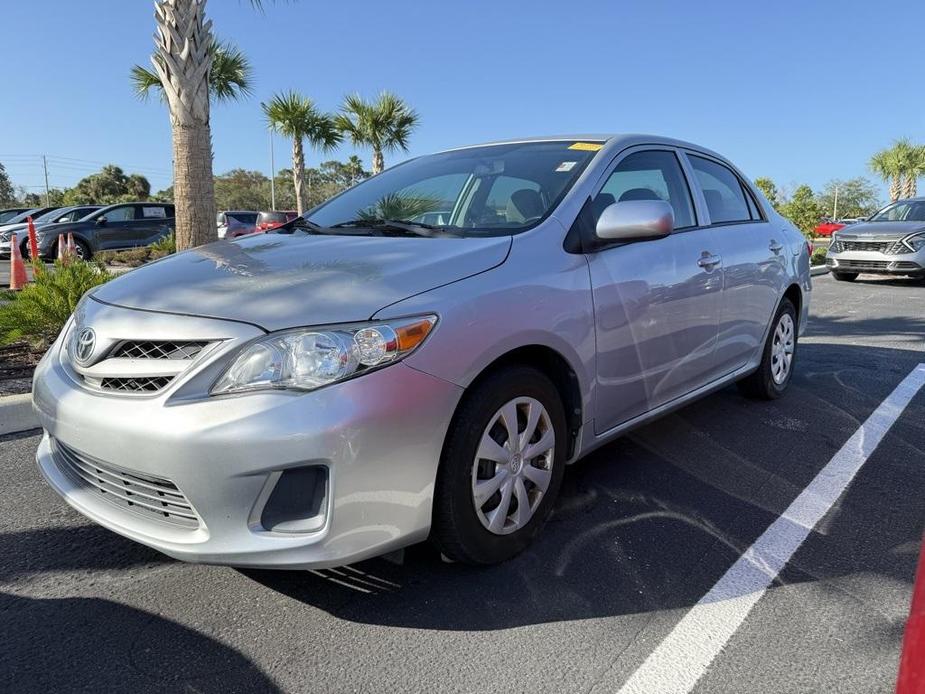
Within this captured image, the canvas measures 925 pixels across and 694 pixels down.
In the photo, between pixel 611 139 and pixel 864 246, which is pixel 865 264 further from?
pixel 611 139

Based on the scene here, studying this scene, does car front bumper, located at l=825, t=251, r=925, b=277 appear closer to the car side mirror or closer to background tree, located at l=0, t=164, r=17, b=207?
the car side mirror

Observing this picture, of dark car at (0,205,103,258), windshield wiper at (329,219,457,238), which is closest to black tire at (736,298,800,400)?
windshield wiper at (329,219,457,238)

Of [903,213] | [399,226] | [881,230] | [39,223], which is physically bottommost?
[39,223]

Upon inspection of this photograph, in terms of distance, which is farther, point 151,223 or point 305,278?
point 151,223

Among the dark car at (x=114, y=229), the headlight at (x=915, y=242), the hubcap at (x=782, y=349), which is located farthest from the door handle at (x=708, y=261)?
the dark car at (x=114, y=229)

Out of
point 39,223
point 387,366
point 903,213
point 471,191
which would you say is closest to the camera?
point 387,366

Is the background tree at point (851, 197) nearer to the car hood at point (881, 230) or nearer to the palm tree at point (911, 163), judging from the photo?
the palm tree at point (911, 163)

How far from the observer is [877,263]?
12438 mm

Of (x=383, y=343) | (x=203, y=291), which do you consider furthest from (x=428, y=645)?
(x=203, y=291)

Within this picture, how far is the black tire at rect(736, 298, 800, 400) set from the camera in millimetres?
4406

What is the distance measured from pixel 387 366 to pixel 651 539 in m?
1.39

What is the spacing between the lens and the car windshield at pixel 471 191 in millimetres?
2885

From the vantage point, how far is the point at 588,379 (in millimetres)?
2721

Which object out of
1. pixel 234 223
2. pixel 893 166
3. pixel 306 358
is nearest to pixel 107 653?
pixel 306 358
